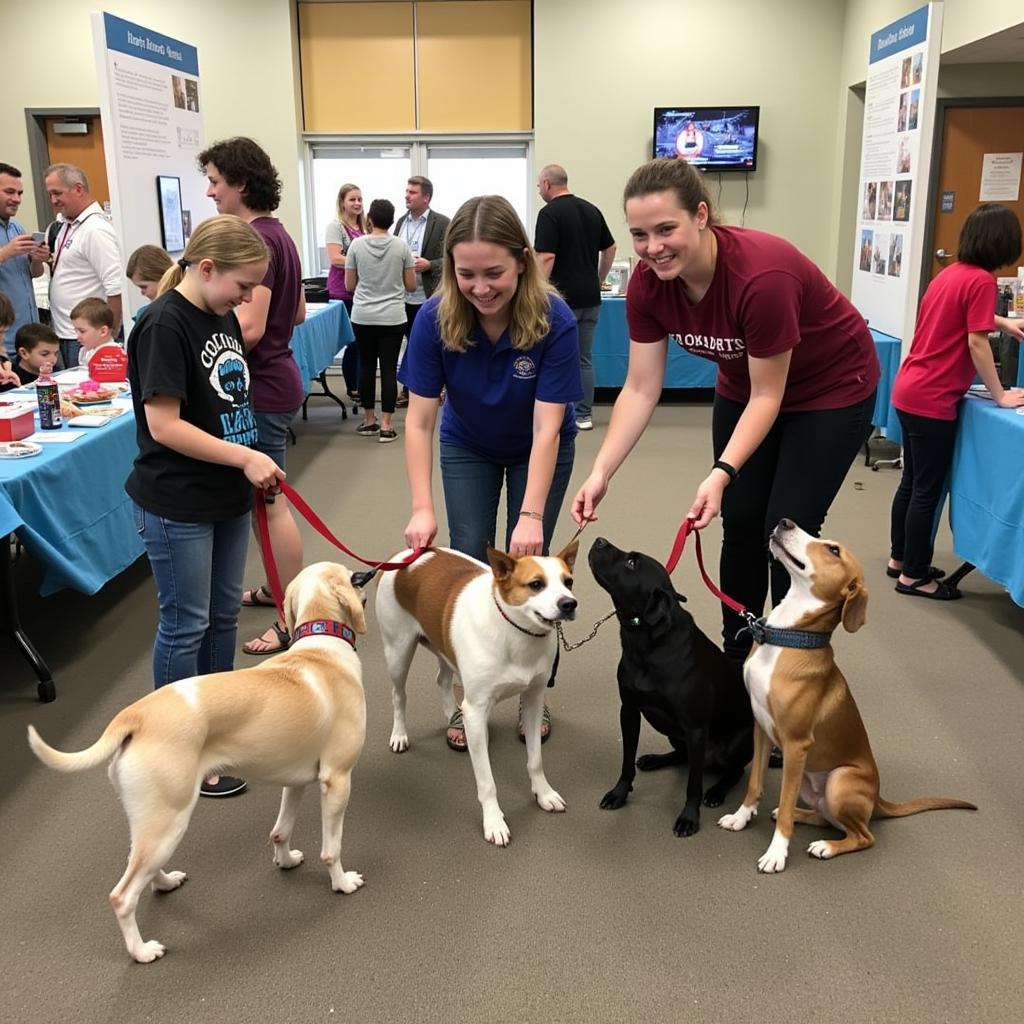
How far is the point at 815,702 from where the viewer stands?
2008 millimetres

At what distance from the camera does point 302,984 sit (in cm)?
173

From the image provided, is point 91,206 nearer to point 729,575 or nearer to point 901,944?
point 729,575

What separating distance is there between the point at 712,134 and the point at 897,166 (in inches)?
116

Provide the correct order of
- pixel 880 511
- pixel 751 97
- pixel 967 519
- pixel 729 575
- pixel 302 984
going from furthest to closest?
pixel 751 97
pixel 880 511
pixel 967 519
pixel 729 575
pixel 302 984

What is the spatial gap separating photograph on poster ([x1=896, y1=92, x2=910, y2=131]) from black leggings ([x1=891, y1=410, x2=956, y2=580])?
2.54m

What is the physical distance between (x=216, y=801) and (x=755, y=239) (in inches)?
70.9

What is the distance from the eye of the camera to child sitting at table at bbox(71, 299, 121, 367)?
4344mm

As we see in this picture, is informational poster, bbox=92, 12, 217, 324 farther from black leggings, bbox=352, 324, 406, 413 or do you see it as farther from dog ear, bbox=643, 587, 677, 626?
dog ear, bbox=643, 587, 677, 626

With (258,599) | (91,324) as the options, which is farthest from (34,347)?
(258,599)

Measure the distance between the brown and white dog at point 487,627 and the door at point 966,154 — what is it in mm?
6330

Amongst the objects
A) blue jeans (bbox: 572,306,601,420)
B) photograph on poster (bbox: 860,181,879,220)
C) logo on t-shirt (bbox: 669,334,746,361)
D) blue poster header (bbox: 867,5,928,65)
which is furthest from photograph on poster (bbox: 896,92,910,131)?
logo on t-shirt (bbox: 669,334,746,361)

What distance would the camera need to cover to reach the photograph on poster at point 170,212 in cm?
535

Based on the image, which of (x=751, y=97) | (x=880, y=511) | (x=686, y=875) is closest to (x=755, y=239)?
(x=686, y=875)

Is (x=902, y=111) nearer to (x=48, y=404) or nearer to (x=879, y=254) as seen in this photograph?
(x=879, y=254)
